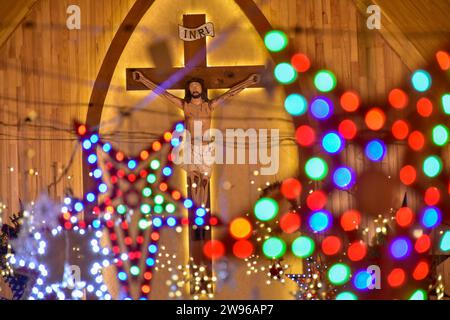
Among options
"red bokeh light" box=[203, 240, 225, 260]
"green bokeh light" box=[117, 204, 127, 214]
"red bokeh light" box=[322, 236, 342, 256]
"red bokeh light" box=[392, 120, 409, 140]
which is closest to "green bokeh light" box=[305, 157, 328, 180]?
"red bokeh light" box=[322, 236, 342, 256]

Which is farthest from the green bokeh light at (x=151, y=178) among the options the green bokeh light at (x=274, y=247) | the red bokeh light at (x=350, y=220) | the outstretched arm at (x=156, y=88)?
the red bokeh light at (x=350, y=220)

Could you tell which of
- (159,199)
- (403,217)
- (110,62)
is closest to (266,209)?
(159,199)

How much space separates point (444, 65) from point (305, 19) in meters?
0.86

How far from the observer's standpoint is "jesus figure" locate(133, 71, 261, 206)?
5.12 m

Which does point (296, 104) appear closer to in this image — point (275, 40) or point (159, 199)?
point (275, 40)

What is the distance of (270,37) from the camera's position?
16.8 ft

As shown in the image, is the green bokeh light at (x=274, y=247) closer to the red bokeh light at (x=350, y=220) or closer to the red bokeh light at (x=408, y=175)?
the red bokeh light at (x=350, y=220)

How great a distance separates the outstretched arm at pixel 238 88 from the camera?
16.8 ft

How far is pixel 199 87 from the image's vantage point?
5.12 metres

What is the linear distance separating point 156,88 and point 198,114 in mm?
300
